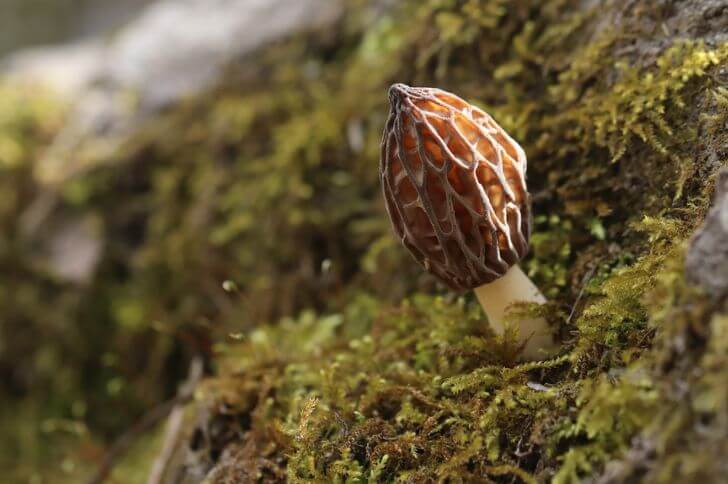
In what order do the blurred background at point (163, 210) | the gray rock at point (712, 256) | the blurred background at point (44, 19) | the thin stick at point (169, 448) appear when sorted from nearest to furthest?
the gray rock at point (712, 256), the thin stick at point (169, 448), the blurred background at point (163, 210), the blurred background at point (44, 19)

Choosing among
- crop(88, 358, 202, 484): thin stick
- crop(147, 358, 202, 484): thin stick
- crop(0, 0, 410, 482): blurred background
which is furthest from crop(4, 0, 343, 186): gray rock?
crop(147, 358, 202, 484): thin stick

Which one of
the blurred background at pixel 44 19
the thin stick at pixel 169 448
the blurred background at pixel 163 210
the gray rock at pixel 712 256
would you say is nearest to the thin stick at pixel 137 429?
the thin stick at pixel 169 448

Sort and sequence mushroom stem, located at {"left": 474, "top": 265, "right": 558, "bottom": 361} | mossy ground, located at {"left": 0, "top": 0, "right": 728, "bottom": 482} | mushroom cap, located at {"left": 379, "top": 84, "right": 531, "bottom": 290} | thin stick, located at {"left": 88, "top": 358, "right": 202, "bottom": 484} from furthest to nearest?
thin stick, located at {"left": 88, "top": 358, "right": 202, "bottom": 484}, mushroom stem, located at {"left": 474, "top": 265, "right": 558, "bottom": 361}, mushroom cap, located at {"left": 379, "top": 84, "right": 531, "bottom": 290}, mossy ground, located at {"left": 0, "top": 0, "right": 728, "bottom": 482}

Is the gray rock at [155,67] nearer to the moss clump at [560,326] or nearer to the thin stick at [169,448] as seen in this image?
the moss clump at [560,326]

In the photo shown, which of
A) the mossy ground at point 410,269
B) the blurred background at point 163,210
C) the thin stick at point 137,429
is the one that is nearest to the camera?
the mossy ground at point 410,269

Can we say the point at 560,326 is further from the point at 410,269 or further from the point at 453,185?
the point at 410,269

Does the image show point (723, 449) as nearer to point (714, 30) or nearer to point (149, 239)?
point (714, 30)

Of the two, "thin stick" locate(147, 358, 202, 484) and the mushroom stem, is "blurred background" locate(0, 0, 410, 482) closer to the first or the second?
"thin stick" locate(147, 358, 202, 484)

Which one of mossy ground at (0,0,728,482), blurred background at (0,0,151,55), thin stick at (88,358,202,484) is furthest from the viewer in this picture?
blurred background at (0,0,151,55)
